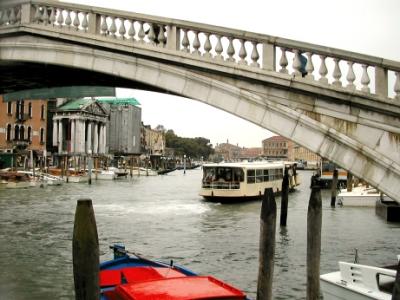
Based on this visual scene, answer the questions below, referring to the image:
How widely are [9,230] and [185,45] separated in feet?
30.5

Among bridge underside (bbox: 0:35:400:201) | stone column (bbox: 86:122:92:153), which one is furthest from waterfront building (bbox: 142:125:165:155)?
bridge underside (bbox: 0:35:400:201)

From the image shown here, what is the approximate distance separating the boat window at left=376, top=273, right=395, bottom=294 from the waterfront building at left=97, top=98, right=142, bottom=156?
6228cm

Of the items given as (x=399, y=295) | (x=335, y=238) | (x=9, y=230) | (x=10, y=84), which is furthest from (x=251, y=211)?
(x=399, y=295)

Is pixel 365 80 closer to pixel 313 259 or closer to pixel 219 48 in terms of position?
pixel 219 48

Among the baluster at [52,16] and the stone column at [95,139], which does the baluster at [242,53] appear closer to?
the baluster at [52,16]

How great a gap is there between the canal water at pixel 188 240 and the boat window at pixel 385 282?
2302 millimetres

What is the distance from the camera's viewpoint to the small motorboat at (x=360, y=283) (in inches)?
232

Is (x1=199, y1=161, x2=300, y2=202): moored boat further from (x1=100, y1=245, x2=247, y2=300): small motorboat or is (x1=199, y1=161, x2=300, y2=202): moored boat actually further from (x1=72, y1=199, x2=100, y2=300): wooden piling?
(x1=72, y1=199, x2=100, y2=300): wooden piling

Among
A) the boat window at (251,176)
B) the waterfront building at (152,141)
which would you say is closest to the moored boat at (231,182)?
the boat window at (251,176)

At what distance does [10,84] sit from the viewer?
12352 millimetres

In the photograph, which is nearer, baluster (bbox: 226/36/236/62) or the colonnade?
baluster (bbox: 226/36/236/62)

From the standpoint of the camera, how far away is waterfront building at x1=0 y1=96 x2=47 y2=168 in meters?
40.9

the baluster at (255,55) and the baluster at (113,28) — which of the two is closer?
the baluster at (255,55)

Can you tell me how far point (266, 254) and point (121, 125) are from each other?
206 ft
